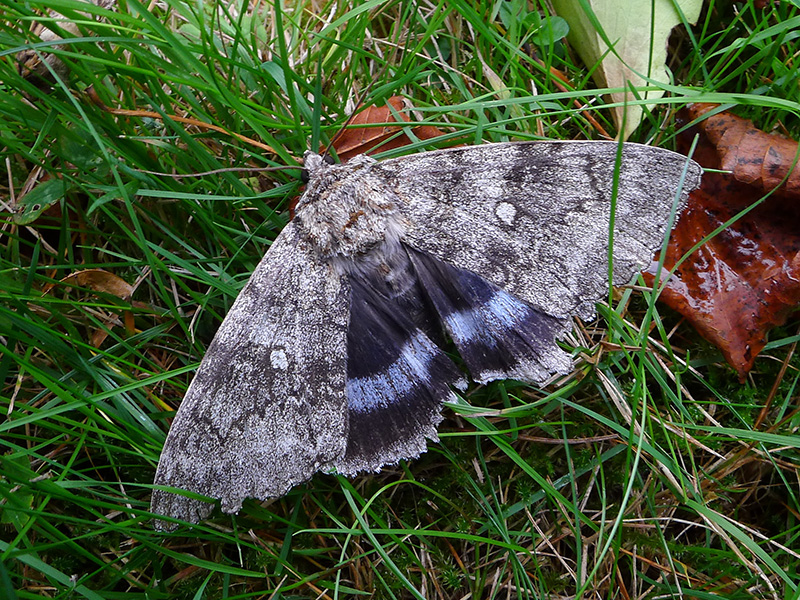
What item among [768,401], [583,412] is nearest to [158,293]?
[583,412]

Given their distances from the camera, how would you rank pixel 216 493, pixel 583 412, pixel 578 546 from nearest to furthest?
pixel 216 493, pixel 578 546, pixel 583 412

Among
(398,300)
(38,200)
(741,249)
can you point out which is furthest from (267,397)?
(741,249)

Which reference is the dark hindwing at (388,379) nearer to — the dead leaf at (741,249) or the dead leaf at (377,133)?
the dead leaf at (377,133)

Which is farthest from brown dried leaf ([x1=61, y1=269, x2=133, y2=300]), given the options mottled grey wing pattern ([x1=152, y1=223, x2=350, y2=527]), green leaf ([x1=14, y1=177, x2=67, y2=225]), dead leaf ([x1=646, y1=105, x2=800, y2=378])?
dead leaf ([x1=646, y1=105, x2=800, y2=378])

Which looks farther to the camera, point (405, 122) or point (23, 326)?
point (405, 122)

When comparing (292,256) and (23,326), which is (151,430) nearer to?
(23,326)

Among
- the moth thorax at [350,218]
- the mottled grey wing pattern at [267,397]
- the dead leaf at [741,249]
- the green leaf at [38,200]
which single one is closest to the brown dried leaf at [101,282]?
the green leaf at [38,200]
